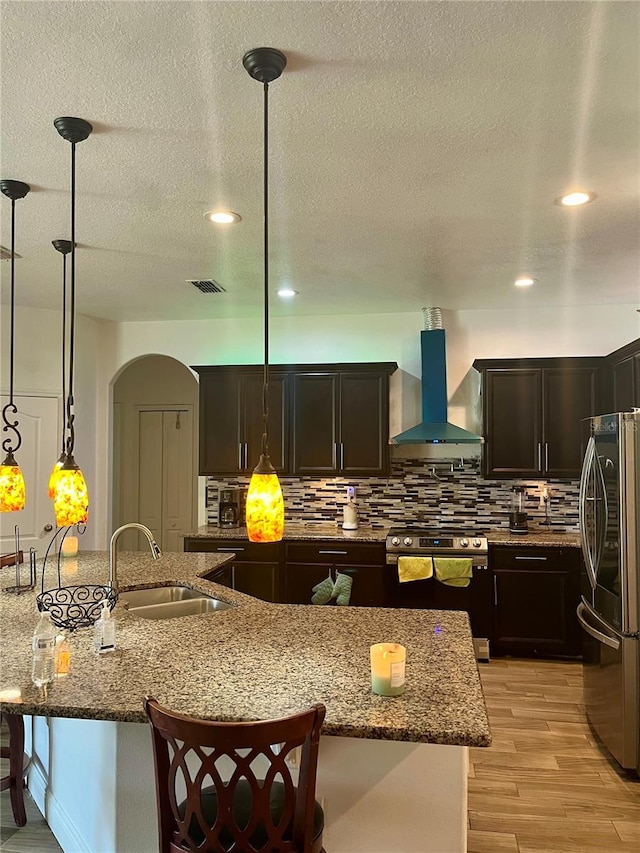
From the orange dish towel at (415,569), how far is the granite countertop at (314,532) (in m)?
0.28

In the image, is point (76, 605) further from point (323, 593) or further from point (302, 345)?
point (302, 345)

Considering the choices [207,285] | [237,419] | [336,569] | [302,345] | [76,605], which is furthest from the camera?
[302,345]

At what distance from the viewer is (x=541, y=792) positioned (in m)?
3.10

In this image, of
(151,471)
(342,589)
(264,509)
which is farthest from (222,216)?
(151,471)

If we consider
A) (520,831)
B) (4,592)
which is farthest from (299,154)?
(520,831)

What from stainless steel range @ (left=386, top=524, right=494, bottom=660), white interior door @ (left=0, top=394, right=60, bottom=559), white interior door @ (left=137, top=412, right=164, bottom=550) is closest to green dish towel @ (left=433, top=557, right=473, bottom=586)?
stainless steel range @ (left=386, top=524, right=494, bottom=660)

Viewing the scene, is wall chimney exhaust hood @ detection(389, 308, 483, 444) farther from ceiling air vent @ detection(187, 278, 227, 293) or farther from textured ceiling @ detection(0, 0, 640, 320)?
ceiling air vent @ detection(187, 278, 227, 293)

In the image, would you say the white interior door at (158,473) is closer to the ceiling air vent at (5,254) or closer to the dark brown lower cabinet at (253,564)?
the dark brown lower cabinet at (253,564)

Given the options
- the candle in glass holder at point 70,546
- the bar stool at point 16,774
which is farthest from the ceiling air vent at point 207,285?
the bar stool at point 16,774

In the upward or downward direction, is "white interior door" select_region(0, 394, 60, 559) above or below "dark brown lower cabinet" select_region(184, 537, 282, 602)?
above

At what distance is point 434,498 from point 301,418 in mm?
1357

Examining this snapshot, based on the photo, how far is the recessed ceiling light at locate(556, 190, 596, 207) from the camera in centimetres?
303

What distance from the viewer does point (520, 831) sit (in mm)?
2795

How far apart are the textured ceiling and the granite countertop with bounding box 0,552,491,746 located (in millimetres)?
1953
